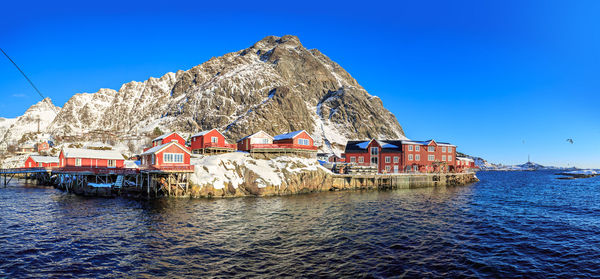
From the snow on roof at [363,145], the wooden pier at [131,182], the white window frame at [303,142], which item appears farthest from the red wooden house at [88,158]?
the snow on roof at [363,145]

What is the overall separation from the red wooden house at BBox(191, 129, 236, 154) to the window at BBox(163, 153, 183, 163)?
17169mm

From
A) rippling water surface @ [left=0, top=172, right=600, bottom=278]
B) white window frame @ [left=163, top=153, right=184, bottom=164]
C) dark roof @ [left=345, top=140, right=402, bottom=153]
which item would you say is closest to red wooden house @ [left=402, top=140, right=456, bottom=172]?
dark roof @ [left=345, top=140, right=402, bottom=153]

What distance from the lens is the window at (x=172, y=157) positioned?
170 feet

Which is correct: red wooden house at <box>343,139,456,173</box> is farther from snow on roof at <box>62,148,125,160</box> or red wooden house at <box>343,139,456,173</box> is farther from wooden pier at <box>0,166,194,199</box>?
snow on roof at <box>62,148,125,160</box>

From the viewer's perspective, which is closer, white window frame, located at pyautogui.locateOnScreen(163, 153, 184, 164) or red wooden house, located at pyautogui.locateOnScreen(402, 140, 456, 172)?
white window frame, located at pyautogui.locateOnScreen(163, 153, 184, 164)

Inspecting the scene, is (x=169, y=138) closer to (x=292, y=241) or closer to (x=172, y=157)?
(x=172, y=157)

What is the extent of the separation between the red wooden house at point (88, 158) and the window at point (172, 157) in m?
25.0

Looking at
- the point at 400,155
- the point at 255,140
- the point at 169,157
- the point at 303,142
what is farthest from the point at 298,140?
the point at 400,155

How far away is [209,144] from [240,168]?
67.5 feet

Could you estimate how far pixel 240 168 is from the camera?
177ft

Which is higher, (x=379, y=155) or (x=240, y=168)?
(x=379, y=155)

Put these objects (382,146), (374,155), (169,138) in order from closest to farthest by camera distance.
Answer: (169,138), (382,146), (374,155)

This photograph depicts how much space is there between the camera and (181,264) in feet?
62.6

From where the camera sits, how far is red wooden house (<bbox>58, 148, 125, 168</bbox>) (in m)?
63.9
